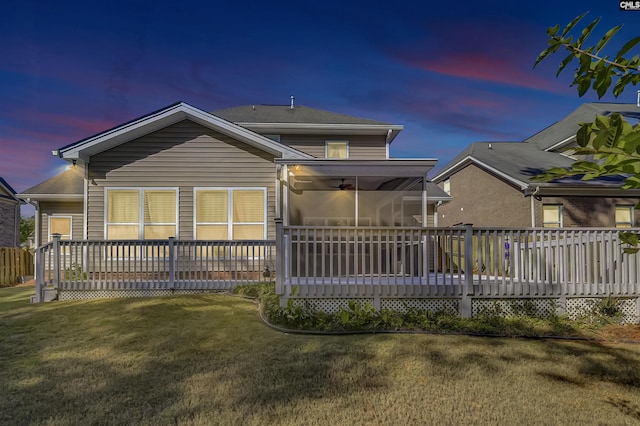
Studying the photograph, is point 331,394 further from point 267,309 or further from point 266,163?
point 266,163

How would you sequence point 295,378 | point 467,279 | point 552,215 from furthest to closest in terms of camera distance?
1. point 552,215
2. point 467,279
3. point 295,378

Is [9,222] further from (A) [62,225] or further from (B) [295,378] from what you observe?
(B) [295,378]

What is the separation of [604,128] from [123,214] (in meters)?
11.7

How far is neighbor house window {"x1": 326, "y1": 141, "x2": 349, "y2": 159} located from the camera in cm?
1597

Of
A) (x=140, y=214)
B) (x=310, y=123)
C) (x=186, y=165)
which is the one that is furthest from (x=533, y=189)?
(x=140, y=214)

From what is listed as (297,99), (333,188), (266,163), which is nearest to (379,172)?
(333,188)

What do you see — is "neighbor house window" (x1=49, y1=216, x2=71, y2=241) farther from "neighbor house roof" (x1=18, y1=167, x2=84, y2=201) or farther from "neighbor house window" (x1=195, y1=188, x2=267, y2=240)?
"neighbor house window" (x1=195, y1=188, x2=267, y2=240)

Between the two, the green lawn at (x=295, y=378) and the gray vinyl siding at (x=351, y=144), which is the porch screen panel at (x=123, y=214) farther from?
the gray vinyl siding at (x=351, y=144)

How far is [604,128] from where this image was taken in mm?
1160

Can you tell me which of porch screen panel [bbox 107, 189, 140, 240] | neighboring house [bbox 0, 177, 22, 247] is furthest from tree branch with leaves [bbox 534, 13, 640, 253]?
neighboring house [bbox 0, 177, 22, 247]

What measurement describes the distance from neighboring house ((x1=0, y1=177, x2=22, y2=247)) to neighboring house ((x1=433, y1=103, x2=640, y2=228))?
82.1 ft

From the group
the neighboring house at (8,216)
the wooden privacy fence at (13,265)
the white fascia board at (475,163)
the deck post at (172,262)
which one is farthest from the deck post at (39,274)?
the neighboring house at (8,216)

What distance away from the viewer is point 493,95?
688 inches

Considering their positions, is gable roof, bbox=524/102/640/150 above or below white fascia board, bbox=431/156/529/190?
above
